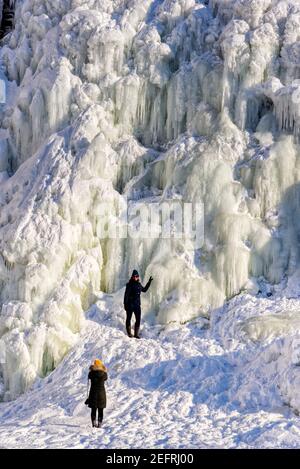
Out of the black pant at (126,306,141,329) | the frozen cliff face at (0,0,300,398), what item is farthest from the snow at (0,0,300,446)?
the black pant at (126,306,141,329)

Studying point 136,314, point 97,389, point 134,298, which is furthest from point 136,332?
point 97,389

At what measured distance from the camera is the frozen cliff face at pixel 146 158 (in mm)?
17422

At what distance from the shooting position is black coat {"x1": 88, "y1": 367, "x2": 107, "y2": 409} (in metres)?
12.7

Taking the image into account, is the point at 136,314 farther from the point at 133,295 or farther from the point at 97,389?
the point at 97,389

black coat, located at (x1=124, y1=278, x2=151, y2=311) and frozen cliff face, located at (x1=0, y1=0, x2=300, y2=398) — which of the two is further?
frozen cliff face, located at (x1=0, y1=0, x2=300, y2=398)

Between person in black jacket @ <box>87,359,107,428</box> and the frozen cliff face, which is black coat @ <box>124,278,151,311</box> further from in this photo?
person in black jacket @ <box>87,359,107,428</box>

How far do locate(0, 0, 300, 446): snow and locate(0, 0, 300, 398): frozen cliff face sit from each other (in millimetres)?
38

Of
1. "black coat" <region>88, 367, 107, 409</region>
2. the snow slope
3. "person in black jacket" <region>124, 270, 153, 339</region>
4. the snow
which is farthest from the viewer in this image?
the snow

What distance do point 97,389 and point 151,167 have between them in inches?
333

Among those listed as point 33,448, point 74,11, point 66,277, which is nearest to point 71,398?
point 33,448

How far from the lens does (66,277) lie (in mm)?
17531

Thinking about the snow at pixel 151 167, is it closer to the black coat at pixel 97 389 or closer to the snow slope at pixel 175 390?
the snow slope at pixel 175 390
